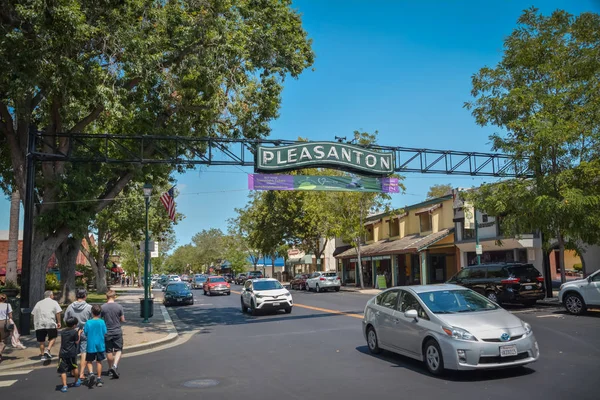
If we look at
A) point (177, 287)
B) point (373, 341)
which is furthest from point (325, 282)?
point (373, 341)

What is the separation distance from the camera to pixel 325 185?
19547mm

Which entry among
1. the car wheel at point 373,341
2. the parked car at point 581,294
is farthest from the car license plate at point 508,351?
the parked car at point 581,294

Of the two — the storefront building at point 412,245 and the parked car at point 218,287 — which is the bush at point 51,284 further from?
the storefront building at point 412,245

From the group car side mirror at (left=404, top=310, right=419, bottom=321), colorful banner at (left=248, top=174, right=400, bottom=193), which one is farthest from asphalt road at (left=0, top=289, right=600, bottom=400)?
colorful banner at (left=248, top=174, right=400, bottom=193)

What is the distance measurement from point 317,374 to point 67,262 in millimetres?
20211

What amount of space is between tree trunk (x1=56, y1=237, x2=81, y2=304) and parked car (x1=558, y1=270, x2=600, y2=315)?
69.0 feet

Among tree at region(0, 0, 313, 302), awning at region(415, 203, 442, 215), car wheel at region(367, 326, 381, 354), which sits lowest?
car wheel at region(367, 326, 381, 354)

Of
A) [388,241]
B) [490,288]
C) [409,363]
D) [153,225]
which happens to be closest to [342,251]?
[388,241]

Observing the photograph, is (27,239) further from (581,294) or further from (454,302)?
(581,294)

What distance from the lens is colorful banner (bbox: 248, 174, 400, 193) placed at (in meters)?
18.5

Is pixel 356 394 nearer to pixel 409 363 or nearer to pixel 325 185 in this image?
pixel 409 363

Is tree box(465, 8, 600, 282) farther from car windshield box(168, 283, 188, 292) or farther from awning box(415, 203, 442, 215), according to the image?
car windshield box(168, 283, 188, 292)

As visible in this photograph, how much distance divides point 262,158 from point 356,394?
11697mm

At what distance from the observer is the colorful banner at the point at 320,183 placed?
18484mm
